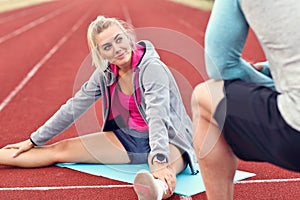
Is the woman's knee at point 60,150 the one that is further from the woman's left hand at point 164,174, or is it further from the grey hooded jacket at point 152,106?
the woman's left hand at point 164,174

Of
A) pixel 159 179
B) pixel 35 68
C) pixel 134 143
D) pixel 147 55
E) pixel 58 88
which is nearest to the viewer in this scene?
pixel 159 179

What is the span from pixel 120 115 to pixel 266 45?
2.09m

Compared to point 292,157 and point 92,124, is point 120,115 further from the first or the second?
point 292,157

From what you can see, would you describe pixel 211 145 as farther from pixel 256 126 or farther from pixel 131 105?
pixel 131 105

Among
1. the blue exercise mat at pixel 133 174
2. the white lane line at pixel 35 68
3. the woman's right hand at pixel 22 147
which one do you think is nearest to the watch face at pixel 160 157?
the blue exercise mat at pixel 133 174

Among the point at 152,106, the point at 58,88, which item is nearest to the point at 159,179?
the point at 152,106

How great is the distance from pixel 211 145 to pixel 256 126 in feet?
1.01

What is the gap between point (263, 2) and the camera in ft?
7.95

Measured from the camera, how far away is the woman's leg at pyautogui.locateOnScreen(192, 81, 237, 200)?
2.77 m

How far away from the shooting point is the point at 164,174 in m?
3.84

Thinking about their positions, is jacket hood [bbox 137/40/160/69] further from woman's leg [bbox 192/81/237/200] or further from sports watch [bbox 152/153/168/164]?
woman's leg [bbox 192/81/237/200]

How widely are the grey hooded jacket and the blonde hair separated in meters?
0.10

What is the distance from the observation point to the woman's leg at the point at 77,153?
453 cm

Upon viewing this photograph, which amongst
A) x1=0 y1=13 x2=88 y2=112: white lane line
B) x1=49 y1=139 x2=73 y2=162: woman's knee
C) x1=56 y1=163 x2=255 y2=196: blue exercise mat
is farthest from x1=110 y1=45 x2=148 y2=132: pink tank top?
x1=0 y1=13 x2=88 y2=112: white lane line
